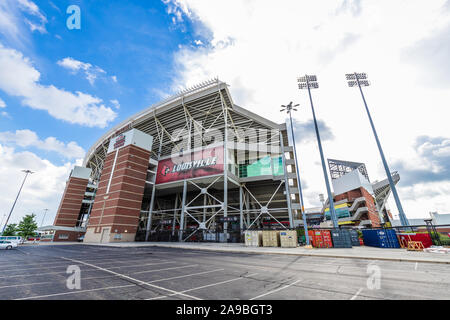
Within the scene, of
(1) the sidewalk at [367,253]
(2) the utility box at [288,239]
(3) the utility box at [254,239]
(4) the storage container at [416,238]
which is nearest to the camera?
(1) the sidewalk at [367,253]

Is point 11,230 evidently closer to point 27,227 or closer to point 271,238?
point 27,227

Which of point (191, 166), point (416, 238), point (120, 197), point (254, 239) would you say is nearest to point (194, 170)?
point (191, 166)

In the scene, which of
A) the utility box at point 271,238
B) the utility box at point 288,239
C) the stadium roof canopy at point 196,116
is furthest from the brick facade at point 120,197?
the utility box at point 288,239

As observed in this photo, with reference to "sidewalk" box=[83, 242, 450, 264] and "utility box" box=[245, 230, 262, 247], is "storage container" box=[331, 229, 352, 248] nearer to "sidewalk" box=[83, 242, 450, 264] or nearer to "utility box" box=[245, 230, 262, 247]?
"sidewalk" box=[83, 242, 450, 264]

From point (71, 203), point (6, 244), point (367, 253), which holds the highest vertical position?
point (71, 203)

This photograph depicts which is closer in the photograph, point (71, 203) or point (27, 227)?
point (27, 227)

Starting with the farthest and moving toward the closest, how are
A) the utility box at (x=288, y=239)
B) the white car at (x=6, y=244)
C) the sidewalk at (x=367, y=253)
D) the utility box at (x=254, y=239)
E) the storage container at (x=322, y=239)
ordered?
the white car at (x=6, y=244) < the utility box at (x=254, y=239) < the utility box at (x=288, y=239) < the storage container at (x=322, y=239) < the sidewalk at (x=367, y=253)

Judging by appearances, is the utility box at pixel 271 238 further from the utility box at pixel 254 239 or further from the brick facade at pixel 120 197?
the brick facade at pixel 120 197

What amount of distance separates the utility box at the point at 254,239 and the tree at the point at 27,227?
5655 centimetres

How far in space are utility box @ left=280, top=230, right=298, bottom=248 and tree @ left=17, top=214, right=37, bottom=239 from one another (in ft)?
198

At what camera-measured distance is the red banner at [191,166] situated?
31234 mm

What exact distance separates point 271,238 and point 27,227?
5967 centimetres

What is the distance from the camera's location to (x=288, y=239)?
1938 centimetres
